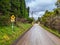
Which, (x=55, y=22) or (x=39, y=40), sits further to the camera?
(x=55, y=22)

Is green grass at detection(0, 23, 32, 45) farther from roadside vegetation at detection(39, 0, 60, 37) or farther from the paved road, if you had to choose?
roadside vegetation at detection(39, 0, 60, 37)

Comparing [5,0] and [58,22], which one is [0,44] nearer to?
[5,0]

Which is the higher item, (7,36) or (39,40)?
(7,36)

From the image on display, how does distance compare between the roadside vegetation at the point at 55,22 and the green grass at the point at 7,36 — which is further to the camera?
the roadside vegetation at the point at 55,22

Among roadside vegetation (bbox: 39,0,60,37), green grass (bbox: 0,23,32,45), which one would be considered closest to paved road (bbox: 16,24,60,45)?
green grass (bbox: 0,23,32,45)

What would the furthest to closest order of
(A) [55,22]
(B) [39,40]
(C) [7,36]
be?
(A) [55,22] < (C) [7,36] < (B) [39,40]

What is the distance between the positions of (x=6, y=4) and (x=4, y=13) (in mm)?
1900

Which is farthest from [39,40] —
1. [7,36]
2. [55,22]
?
[55,22]

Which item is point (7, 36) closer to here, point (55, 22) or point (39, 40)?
point (39, 40)

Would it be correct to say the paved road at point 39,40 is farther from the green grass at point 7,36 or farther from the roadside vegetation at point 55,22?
the roadside vegetation at point 55,22

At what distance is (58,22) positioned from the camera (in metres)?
39.6

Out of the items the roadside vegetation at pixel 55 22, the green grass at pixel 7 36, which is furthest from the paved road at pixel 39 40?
the roadside vegetation at pixel 55 22

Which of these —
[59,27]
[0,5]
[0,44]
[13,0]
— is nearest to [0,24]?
[0,5]

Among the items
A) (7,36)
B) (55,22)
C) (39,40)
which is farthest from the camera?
(55,22)
